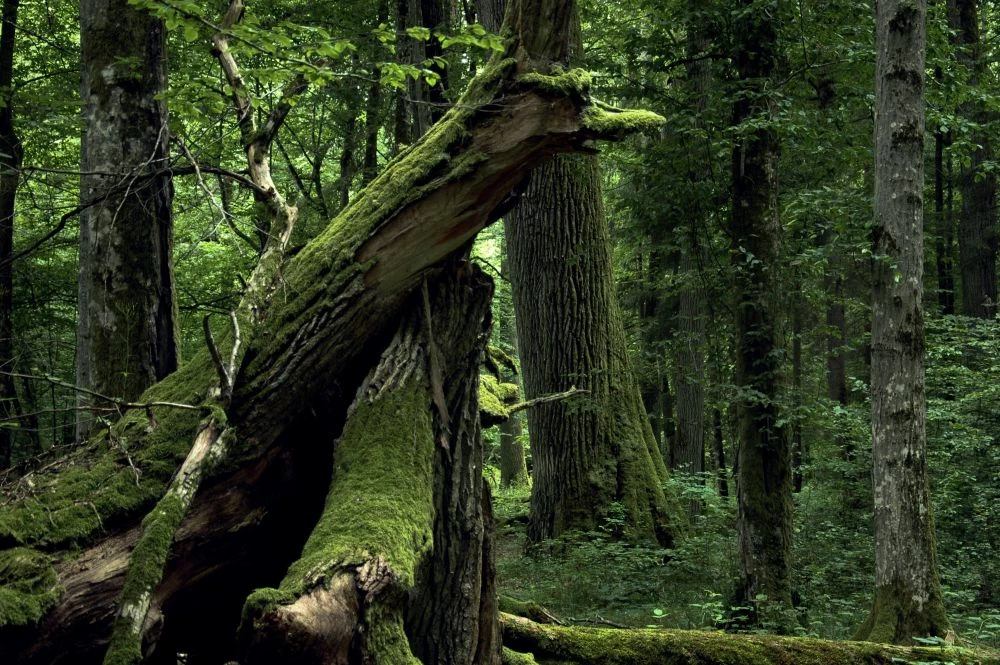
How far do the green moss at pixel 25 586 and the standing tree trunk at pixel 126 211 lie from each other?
184cm

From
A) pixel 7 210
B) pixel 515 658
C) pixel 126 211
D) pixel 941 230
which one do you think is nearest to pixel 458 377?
pixel 515 658

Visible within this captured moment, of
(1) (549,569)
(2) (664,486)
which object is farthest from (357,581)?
(2) (664,486)

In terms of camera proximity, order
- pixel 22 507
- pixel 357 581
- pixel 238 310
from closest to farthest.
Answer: pixel 357 581
pixel 22 507
pixel 238 310

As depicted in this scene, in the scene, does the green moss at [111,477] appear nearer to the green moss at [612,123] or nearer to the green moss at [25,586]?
the green moss at [25,586]

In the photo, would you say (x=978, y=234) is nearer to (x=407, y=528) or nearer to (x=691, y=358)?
(x=691, y=358)

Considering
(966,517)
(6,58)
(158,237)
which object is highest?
(6,58)

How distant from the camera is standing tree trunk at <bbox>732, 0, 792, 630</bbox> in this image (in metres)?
6.98

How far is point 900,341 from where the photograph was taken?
20.1 feet

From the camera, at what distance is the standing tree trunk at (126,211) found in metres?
5.60

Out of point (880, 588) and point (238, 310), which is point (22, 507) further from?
point (880, 588)

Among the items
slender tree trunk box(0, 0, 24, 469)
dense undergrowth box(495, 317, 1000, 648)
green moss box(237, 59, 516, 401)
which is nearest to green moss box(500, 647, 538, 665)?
dense undergrowth box(495, 317, 1000, 648)

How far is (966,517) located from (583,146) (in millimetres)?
10181

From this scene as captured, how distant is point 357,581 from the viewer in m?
3.76

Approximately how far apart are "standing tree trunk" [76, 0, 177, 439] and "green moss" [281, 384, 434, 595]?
6.47 ft
